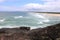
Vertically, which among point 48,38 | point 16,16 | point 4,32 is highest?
point 4,32

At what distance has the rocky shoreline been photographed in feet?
11.3

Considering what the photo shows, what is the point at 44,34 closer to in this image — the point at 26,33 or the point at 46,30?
the point at 46,30

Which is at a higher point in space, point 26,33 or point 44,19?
point 26,33

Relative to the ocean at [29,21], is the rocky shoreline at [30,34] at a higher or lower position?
higher

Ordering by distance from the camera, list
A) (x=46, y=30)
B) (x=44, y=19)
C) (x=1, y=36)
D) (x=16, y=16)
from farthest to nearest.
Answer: (x=16, y=16) → (x=44, y=19) → (x=46, y=30) → (x=1, y=36)

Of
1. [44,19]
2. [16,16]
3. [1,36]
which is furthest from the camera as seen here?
[16,16]

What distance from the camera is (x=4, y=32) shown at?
348 cm

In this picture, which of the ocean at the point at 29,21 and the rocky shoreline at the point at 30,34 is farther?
the ocean at the point at 29,21

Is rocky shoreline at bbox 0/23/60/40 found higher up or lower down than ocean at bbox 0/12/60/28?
higher up

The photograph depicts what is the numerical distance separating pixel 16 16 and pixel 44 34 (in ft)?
17.1

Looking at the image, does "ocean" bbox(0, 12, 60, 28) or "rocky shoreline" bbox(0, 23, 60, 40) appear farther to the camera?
"ocean" bbox(0, 12, 60, 28)

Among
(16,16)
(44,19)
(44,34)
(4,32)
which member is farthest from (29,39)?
(16,16)

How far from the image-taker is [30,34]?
3.55 meters

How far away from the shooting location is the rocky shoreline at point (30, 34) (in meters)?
3.44
